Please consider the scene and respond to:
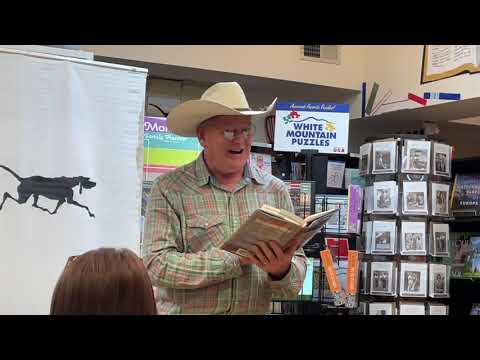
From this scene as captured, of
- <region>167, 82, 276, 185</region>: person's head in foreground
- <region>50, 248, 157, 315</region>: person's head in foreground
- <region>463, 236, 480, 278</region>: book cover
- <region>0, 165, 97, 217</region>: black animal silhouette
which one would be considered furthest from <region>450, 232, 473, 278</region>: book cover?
<region>50, 248, 157, 315</region>: person's head in foreground

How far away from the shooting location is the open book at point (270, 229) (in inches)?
73.0

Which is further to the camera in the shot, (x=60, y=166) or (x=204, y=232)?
(x=60, y=166)

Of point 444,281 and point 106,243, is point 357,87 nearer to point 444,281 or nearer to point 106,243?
point 444,281

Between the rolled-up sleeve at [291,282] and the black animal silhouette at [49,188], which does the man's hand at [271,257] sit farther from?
the black animal silhouette at [49,188]

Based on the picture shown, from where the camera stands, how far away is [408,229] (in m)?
5.48

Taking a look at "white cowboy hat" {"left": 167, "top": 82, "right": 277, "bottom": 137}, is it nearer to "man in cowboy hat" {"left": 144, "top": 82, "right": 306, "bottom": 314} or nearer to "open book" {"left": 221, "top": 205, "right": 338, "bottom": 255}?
"man in cowboy hat" {"left": 144, "top": 82, "right": 306, "bottom": 314}

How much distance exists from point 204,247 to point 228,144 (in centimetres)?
34

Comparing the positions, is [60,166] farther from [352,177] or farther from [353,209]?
[352,177]

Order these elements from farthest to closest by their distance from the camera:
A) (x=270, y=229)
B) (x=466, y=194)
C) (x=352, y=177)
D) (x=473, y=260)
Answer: (x=352, y=177) → (x=466, y=194) → (x=473, y=260) → (x=270, y=229)

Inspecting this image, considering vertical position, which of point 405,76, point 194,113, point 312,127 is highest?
point 405,76

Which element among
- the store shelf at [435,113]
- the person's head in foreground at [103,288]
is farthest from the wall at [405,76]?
the person's head in foreground at [103,288]

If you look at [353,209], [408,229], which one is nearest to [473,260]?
[408,229]
